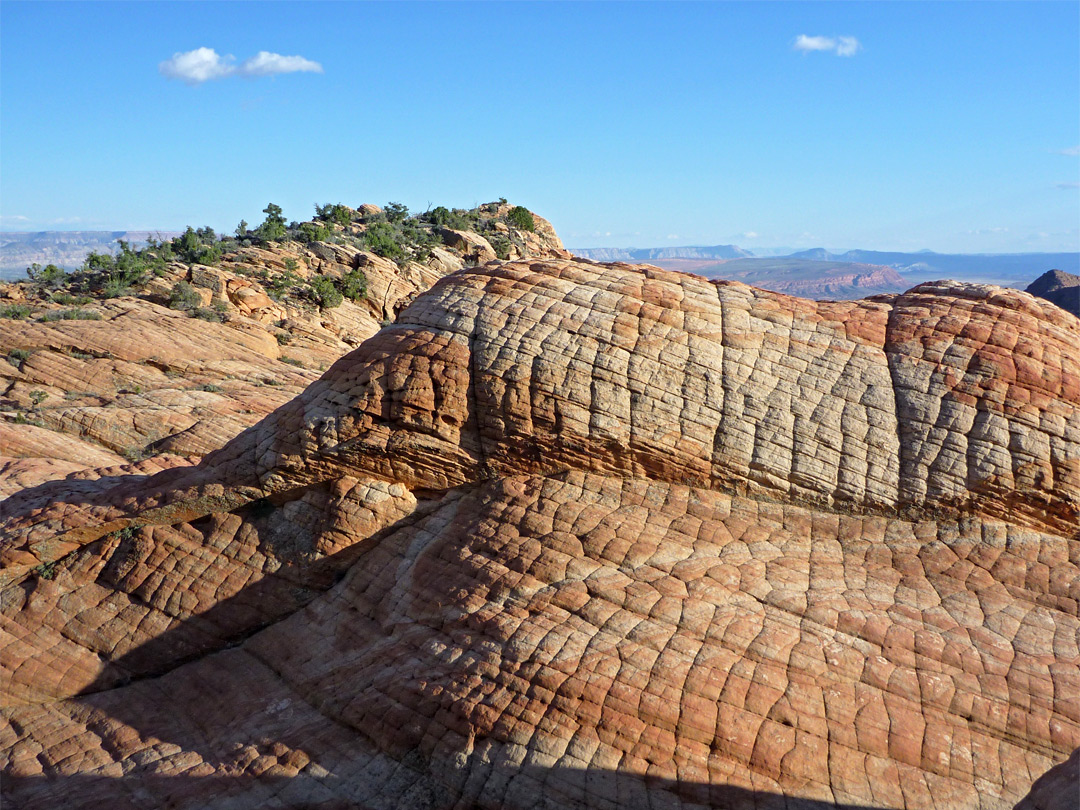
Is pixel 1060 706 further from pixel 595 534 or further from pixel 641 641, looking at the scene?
pixel 595 534

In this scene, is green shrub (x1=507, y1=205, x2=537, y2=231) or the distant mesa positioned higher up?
green shrub (x1=507, y1=205, x2=537, y2=231)

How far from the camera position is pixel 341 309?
36969mm

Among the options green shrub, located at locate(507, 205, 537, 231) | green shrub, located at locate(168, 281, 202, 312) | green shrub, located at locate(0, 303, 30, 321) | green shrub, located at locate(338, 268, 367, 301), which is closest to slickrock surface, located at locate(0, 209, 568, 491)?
green shrub, located at locate(338, 268, 367, 301)

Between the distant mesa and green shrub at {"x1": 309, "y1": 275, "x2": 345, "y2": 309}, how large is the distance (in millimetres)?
56942

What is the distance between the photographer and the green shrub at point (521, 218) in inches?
2307

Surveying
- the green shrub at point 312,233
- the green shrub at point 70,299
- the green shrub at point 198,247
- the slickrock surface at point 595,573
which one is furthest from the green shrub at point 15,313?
the slickrock surface at point 595,573

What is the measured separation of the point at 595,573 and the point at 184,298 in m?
25.9

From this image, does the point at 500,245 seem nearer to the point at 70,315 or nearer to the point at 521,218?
the point at 521,218

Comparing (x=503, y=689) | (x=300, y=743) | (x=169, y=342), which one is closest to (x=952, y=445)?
(x=503, y=689)

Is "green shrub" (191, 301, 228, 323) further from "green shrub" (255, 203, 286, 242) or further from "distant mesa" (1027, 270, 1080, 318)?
"distant mesa" (1027, 270, 1080, 318)

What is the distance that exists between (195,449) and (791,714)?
607 inches

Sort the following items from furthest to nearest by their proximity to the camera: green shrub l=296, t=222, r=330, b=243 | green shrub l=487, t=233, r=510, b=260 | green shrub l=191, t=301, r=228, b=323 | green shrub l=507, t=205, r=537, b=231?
green shrub l=507, t=205, r=537, b=231
green shrub l=487, t=233, r=510, b=260
green shrub l=296, t=222, r=330, b=243
green shrub l=191, t=301, r=228, b=323

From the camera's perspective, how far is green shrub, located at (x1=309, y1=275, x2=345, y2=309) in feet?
119

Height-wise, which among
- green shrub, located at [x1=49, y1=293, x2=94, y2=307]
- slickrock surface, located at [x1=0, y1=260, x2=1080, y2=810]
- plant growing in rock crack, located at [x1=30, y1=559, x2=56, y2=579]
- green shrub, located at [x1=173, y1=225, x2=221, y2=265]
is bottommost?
plant growing in rock crack, located at [x1=30, y1=559, x2=56, y2=579]
